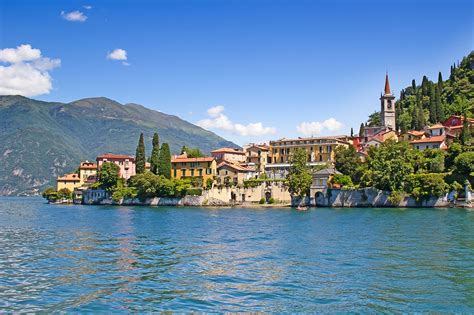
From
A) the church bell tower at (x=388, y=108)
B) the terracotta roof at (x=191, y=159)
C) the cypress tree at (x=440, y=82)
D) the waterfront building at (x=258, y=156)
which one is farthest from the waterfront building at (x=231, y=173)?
the cypress tree at (x=440, y=82)

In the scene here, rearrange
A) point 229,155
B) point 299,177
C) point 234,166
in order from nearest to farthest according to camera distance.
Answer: point 299,177, point 234,166, point 229,155

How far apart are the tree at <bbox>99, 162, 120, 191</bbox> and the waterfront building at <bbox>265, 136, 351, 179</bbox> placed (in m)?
27.0

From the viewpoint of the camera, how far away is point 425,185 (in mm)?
61844

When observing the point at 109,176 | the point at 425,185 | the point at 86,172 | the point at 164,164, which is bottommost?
the point at 425,185

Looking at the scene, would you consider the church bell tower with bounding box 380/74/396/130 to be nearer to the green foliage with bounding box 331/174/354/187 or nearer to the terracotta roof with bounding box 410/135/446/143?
the terracotta roof with bounding box 410/135/446/143

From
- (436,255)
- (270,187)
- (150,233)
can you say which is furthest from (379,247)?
(270,187)

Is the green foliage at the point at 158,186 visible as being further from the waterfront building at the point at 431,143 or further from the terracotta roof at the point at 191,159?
the waterfront building at the point at 431,143

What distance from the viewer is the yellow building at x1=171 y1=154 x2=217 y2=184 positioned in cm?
8731

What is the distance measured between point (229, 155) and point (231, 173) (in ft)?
34.6

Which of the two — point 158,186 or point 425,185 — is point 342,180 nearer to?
point 425,185

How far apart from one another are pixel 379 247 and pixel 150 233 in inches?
640

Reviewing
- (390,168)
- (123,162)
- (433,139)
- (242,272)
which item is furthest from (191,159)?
(242,272)

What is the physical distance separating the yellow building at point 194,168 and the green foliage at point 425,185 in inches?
1359

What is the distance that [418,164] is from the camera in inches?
2670
